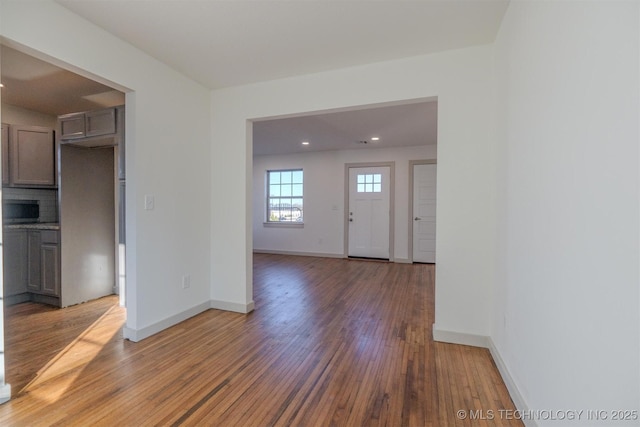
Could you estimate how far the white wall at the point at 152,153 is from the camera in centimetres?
192

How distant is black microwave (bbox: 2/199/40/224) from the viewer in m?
3.63

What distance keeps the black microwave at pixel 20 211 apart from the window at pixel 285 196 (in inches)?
167

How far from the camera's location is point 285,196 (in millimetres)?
7223

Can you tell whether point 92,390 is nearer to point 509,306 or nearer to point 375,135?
point 509,306

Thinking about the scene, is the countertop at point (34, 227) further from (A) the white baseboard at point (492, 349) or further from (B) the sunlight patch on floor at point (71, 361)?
(A) the white baseboard at point (492, 349)

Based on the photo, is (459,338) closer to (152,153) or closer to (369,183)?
(152,153)

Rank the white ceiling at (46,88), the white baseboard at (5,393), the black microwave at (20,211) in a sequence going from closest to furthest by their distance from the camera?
the white baseboard at (5,393) < the white ceiling at (46,88) < the black microwave at (20,211)

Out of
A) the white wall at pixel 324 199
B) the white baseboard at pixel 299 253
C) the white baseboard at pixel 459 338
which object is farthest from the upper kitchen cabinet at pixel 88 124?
the white baseboard at pixel 299 253

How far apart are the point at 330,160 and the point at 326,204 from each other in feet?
3.29

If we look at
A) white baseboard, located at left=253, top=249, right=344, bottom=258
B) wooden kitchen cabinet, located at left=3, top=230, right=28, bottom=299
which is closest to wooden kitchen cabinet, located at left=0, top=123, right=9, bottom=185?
wooden kitchen cabinet, located at left=3, top=230, right=28, bottom=299

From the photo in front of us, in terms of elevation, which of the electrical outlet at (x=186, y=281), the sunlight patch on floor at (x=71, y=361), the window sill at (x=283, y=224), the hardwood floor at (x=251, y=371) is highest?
the window sill at (x=283, y=224)

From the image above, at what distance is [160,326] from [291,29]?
8.97 ft

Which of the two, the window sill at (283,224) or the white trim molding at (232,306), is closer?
the white trim molding at (232,306)

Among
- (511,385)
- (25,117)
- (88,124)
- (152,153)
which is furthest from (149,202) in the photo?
(511,385)
